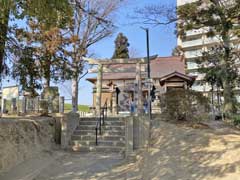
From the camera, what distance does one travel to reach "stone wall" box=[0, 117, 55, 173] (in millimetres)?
9445

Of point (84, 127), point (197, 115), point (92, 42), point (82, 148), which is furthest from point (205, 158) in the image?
point (92, 42)

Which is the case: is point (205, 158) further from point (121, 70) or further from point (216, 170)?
point (121, 70)

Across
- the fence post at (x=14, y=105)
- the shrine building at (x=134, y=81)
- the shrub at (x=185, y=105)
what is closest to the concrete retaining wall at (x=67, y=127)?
the shrine building at (x=134, y=81)

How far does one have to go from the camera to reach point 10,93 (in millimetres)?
16250

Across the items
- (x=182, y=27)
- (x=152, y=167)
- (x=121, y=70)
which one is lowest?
(x=152, y=167)

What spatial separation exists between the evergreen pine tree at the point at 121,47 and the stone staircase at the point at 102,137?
101 feet

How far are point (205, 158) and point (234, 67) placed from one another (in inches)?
512

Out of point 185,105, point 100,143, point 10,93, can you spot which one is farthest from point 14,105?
point 185,105

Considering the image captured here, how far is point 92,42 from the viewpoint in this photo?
28453mm

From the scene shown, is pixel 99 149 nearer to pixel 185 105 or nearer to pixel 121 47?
pixel 185 105

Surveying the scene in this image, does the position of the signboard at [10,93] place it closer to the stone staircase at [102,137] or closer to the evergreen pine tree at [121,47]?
the stone staircase at [102,137]

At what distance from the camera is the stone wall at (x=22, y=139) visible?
372 inches

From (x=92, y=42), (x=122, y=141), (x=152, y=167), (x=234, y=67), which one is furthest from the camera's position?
(x=92, y=42)

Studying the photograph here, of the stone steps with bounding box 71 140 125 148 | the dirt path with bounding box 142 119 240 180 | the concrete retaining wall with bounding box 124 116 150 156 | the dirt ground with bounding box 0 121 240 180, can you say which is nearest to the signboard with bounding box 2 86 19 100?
the stone steps with bounding box 71 140 125 148
